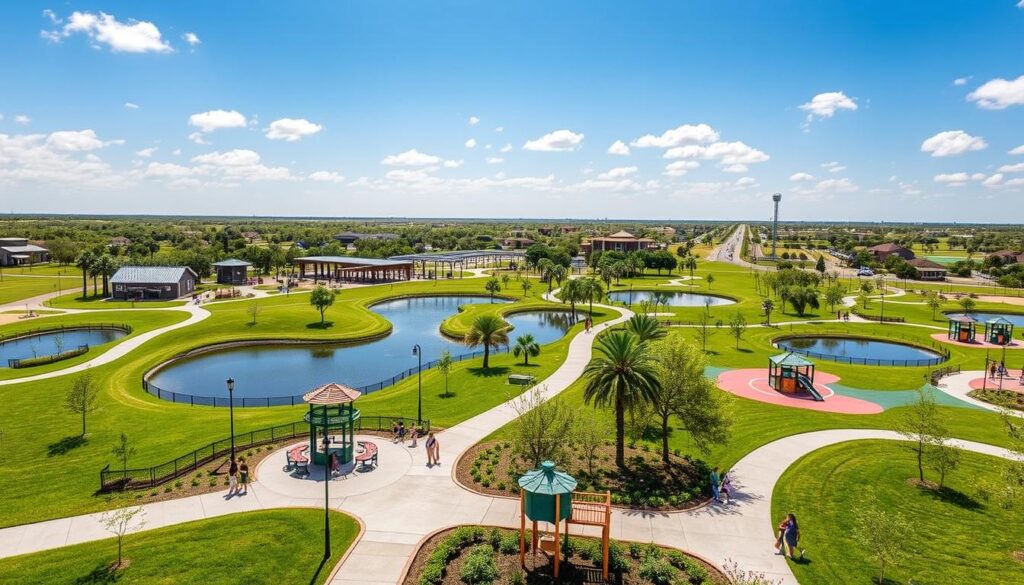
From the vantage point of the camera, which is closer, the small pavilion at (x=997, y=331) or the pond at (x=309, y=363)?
the pond at (x=309, y=363)

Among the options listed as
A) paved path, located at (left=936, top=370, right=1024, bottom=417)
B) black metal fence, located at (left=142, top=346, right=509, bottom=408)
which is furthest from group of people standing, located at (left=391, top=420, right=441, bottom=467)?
paved path, located at (left=936, top=370, right=1024, bottom=417)

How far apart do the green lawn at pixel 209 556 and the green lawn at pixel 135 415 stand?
179 inches

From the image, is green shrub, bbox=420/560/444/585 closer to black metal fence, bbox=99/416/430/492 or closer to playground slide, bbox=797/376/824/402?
black metal fence, bbox=99/416/430/492

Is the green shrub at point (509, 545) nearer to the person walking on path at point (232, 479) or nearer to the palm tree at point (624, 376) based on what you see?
the palm tree at point (624, 376)

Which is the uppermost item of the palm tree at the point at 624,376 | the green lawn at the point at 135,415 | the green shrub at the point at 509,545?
the palm tree at the point at 624,376

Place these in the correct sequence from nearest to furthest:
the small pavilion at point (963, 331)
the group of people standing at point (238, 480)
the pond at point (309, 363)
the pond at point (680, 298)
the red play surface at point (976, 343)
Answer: the group of people standing at point (238, 480)
the pond at point (309, 363)
the red play surface at point (976, 343)
the small pavilion at point (963, 331)
the pond at point (680, 298)

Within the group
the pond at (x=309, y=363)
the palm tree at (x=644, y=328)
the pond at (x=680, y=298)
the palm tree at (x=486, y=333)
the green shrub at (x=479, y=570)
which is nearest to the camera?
the green shrub at (x=479, y=570)

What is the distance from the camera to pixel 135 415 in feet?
120

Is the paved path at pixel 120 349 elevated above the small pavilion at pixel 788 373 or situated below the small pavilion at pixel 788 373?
below

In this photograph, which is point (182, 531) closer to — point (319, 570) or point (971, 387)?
point (319, 570)

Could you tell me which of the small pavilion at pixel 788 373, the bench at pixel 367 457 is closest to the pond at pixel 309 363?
the bench at pixel 367 457

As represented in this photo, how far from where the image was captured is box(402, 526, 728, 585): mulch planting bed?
63.0ft

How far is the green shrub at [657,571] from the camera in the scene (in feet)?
63.5

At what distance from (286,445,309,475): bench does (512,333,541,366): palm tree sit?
81.2 ft
